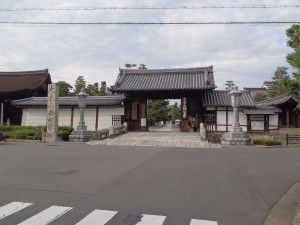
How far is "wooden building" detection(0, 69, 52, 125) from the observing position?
2724cm

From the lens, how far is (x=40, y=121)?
25.1 metres

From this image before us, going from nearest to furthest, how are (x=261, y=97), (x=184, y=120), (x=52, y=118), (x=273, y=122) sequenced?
(x=52, y=118) < (x=184, y=120) < (x=273, y=122) < (x=261, y=97)

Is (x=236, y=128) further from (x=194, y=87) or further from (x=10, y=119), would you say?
(x=10, y=119)

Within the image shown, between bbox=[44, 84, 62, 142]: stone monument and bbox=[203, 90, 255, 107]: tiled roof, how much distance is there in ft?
41.9

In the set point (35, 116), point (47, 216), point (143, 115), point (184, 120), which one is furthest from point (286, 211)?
point (35, 116)

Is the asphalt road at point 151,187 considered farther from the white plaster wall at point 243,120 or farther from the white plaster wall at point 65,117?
the white plaster wall at point 65,117

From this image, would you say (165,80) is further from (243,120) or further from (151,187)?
(151,187)

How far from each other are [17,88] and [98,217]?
2868 cm

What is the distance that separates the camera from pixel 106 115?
24516mm

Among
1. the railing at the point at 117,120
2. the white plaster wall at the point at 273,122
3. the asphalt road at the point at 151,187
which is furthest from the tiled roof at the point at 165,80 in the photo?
the asphalt road at the point at 151,187

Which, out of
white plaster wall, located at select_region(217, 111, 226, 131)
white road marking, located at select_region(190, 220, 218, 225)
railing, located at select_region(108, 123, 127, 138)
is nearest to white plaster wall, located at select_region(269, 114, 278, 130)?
white plaster wall, located at select_region(217, 111, 226, 131)

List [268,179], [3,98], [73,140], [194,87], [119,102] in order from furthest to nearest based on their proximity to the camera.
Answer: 1. [3,98]
2. [119,102]
3. [194,87]
4. [73,140]
5. [268,179]

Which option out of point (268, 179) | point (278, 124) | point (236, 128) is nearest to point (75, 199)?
point (268, 179)

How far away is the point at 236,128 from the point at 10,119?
2539cm
